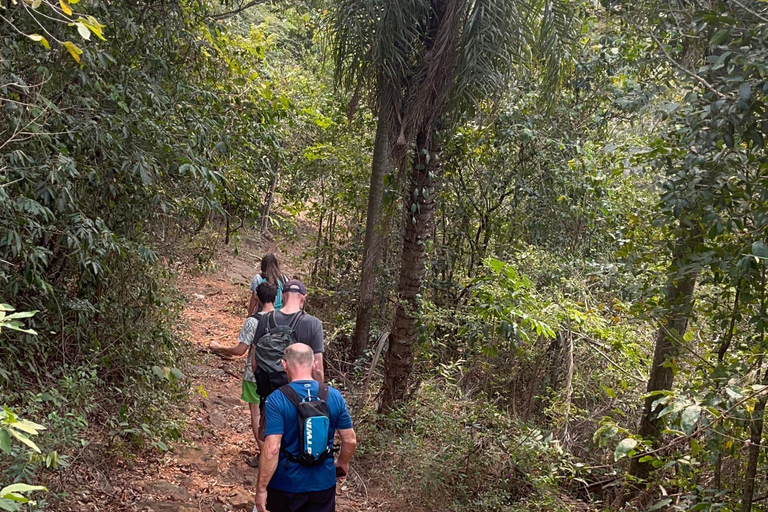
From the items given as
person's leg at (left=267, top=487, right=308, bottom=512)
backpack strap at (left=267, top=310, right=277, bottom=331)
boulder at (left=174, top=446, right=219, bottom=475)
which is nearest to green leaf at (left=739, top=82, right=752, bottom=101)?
person's leg at (left=267, top=487, right=308, bottom=512)

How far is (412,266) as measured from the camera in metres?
7.26

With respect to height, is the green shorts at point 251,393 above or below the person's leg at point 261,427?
above

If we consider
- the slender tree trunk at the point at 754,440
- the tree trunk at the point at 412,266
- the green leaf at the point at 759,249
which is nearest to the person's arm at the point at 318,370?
the tree trunk at the point at 412,266

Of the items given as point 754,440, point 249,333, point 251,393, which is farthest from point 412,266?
point 754,440

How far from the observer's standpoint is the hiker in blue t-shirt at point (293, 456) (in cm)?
378

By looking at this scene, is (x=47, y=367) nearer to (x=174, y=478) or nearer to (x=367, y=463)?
(x=174, y=478)

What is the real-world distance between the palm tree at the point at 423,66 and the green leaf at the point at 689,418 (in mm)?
4109

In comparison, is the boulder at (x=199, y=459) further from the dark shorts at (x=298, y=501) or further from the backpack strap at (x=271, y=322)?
the dark shorts at (x=298, y=501)

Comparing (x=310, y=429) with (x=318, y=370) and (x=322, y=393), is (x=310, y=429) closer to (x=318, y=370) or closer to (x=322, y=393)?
(x=322, y=393)

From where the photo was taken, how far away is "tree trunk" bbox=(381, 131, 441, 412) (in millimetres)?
7047

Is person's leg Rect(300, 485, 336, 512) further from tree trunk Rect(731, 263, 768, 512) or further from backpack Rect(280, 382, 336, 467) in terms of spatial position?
tree trunk Rect(731, 263, 768, 512)

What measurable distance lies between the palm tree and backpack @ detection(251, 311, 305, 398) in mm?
2188

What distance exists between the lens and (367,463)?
682 centimetres

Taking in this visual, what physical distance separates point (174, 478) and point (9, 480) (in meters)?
2.21
